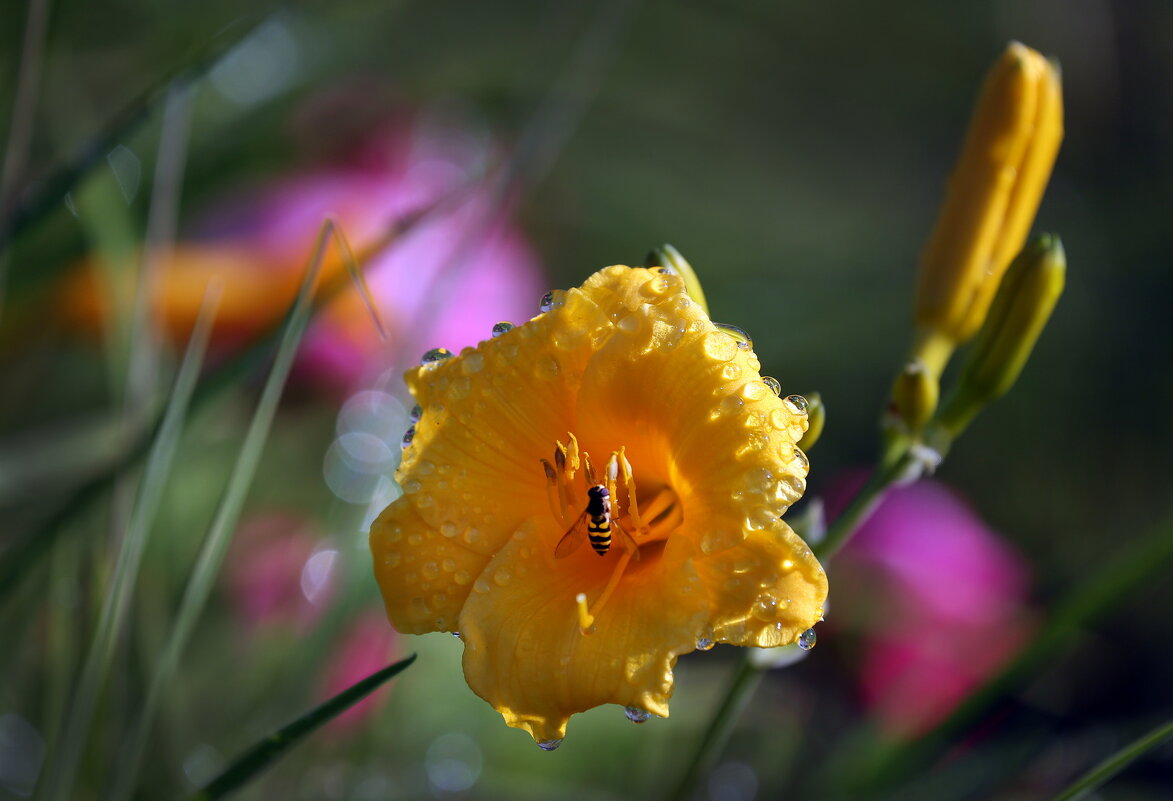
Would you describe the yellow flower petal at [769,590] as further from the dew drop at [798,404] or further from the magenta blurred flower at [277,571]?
the magenta blurred flower at [277,571]

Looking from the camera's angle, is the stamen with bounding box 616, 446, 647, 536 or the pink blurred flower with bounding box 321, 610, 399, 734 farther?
the pink blurred flower with bounding box 321, 610, 399, 734

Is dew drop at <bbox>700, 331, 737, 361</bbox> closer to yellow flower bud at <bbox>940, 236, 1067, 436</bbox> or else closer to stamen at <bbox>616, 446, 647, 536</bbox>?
stamen at <bbox>616, 446, 647, 536</bbox>

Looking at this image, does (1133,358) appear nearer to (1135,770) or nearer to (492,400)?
(1135,770)

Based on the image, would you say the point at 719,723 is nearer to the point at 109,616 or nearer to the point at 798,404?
the point at 798,404

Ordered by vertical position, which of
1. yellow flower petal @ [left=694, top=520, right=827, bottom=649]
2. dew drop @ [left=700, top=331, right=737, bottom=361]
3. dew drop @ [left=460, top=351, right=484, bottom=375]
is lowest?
yellow flower petal @ [left=694, top=520, right=827, bottom=649]

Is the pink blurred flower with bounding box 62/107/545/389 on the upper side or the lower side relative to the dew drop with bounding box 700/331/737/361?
lower

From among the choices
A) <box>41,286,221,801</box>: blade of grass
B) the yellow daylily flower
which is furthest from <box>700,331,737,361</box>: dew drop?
<box>41,286,221,801</box>: blade of grass

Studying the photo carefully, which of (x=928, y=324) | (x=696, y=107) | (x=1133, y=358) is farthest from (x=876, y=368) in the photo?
(x=928, y=324)
